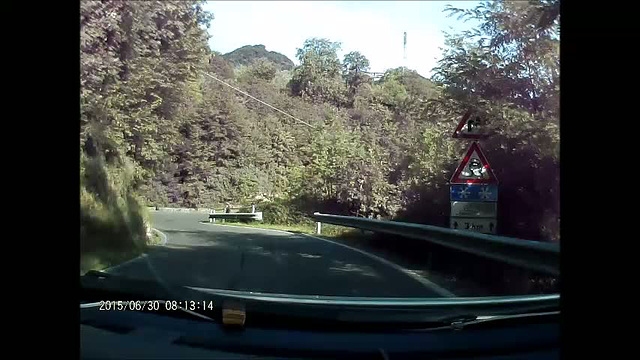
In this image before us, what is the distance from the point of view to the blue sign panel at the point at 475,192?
16.9ft

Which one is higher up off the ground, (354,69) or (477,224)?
(354,69)

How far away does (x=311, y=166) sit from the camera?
5938 mm

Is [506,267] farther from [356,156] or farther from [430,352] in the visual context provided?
[430,352]

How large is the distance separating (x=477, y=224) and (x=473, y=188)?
38cm

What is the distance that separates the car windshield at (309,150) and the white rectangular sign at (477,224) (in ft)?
0.05

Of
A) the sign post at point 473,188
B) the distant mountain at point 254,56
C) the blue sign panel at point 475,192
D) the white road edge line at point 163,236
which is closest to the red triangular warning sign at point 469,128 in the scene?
the sign post at point 473,188

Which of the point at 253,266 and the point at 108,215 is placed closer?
the point at 108,215

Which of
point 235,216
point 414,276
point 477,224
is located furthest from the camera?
point 414,276

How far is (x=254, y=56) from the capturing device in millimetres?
4676

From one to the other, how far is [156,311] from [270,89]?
79.3 inches

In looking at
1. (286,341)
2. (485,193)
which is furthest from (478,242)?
(286,341)

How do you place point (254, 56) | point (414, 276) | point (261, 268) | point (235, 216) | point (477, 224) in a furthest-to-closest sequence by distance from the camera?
point (414, 276) → point (235, 216) → point (477, 224) → point (261, 268) → point (254, 56)

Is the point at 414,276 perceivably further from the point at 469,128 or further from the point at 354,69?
the point at 354,69
